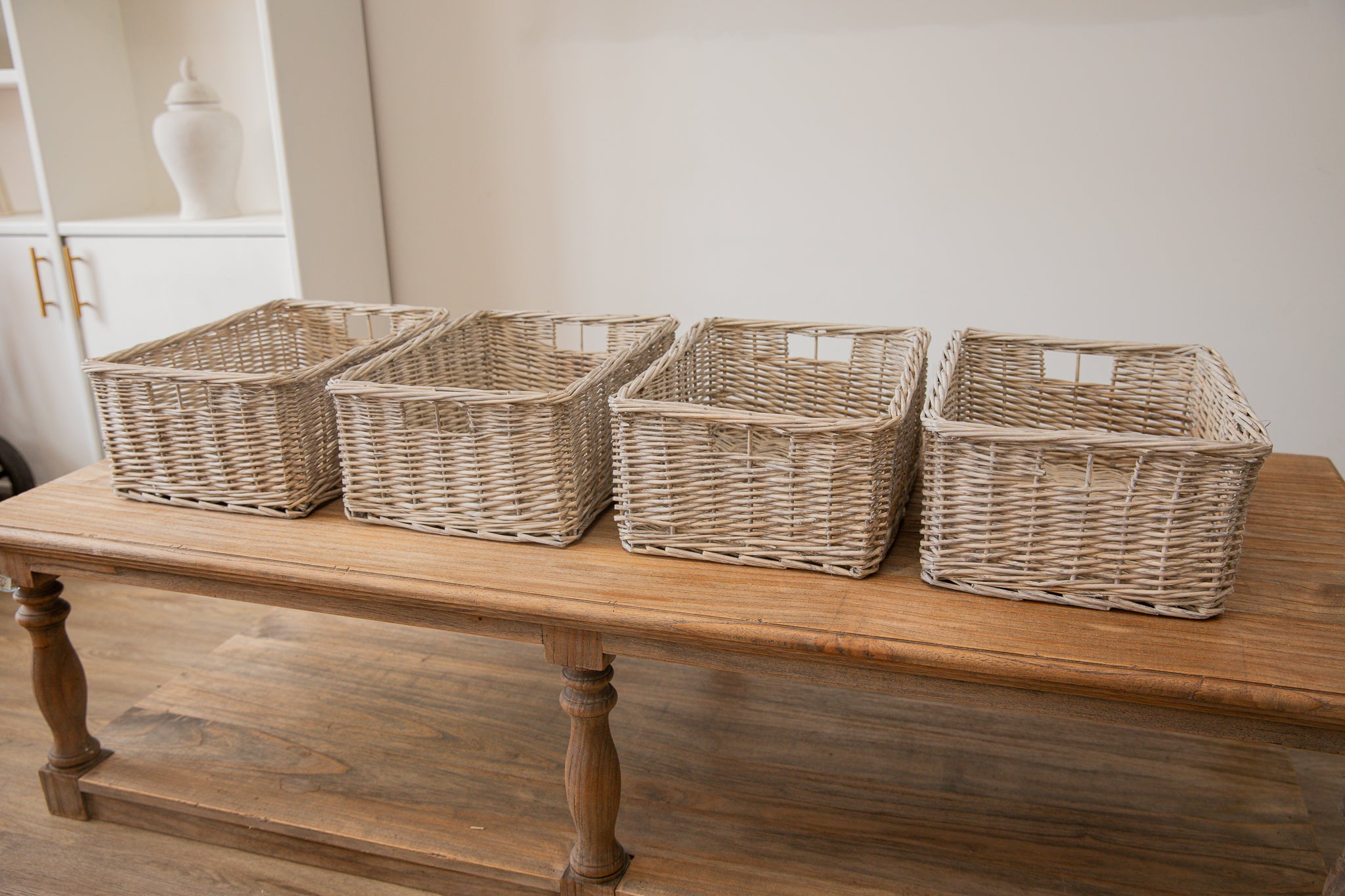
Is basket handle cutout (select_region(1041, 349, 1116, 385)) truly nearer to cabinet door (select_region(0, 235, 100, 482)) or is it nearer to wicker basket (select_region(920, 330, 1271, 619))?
wicker basket (select_region(920, 330, 1271, 619))

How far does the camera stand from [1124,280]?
7.92ft

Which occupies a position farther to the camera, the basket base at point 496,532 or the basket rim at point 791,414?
the basket base at point 496,532

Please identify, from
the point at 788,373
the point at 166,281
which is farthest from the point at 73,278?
the point at 788,373

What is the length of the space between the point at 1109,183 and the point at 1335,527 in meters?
1.08

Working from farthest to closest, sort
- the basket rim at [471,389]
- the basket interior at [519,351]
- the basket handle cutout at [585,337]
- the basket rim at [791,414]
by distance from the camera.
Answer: the basket handle cutout at [585,337], the basket interior at [519,351], the basket rim at [471,389], the basket rim at [791,414]

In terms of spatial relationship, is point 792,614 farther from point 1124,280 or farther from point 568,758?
point 1124,280

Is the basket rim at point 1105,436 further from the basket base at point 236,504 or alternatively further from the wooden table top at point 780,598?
the basket base at point 236,504

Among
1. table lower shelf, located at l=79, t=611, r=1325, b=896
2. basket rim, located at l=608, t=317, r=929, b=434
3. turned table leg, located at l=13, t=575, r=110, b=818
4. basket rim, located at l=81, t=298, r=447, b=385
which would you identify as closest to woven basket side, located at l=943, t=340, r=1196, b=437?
basket rim, located at l=608, t=317, r=929, b=434

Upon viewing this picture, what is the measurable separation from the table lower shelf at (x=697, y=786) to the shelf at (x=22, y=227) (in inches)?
53.2

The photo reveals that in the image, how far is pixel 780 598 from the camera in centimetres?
138

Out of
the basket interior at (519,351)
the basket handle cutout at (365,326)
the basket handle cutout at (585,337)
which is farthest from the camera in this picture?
the basket handle cutout at (585,337)

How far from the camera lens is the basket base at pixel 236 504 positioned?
1.68 m

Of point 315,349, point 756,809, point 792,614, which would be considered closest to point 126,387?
point 315,349

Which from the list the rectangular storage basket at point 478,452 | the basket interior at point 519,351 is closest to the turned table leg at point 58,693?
the rectangular storage basket at point 478,452
